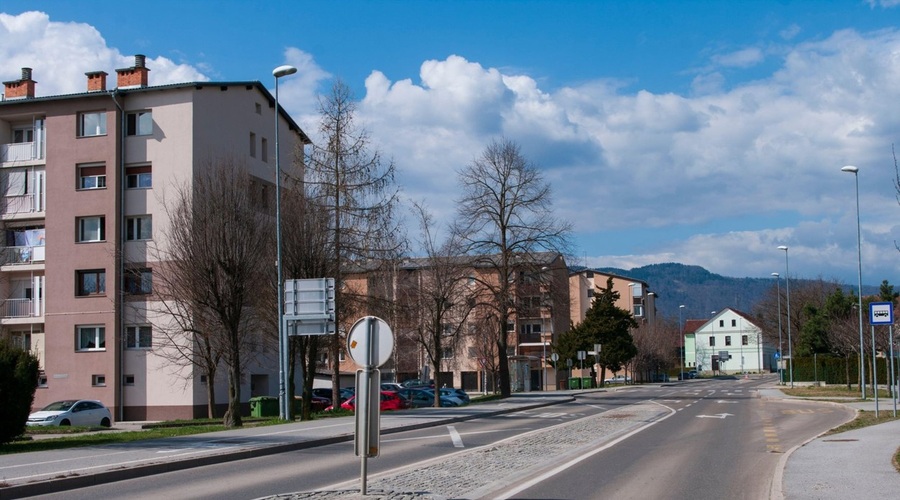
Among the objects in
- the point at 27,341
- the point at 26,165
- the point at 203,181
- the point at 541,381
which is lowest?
the point at 541,381

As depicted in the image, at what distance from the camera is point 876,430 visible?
21.0 m

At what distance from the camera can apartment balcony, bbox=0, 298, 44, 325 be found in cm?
4388

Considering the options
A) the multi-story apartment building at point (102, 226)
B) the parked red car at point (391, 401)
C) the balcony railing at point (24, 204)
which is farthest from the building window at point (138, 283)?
the parked red car at point (391, 401)

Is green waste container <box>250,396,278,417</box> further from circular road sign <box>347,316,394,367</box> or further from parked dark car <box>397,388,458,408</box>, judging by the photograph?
circular road sign <box>347,316,394,367</box>

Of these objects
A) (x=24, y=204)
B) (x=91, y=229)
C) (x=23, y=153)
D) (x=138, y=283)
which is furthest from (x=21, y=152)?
(x=138, y=283)

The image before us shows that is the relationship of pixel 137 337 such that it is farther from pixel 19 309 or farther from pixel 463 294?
pixel 463 294

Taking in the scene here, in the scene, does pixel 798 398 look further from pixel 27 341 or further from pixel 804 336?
pixel 27 341

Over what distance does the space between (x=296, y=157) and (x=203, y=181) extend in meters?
5.63

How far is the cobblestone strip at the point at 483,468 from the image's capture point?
11.4 meters

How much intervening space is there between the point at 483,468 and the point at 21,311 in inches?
1446

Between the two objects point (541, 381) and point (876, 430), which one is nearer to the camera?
point (876, 430)

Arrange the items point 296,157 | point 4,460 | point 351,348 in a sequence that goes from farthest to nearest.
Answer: point 296,157
point 4,460
point 351,348

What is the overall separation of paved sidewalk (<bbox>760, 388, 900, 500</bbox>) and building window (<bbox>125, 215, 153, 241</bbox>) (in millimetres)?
33668

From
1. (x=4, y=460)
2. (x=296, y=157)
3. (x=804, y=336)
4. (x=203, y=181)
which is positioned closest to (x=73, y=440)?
(x=4, y=460)
